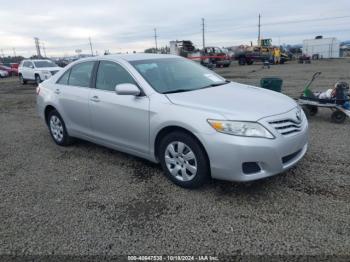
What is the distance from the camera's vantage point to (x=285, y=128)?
342cm

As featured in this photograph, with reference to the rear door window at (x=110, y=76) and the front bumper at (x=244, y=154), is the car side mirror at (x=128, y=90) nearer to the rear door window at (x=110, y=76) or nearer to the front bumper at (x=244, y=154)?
the rear door window at (x=110, y=76)

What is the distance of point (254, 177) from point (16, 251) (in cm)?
239

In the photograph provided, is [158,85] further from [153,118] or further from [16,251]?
[16,251]

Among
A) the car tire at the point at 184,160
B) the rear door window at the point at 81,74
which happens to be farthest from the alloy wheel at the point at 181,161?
the rear door window at the point at 81,74

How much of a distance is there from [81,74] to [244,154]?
3.11 m

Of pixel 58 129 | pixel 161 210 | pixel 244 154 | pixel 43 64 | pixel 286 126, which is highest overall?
pixel 43 64

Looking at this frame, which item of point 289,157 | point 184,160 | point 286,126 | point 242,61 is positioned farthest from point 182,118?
point 242,61

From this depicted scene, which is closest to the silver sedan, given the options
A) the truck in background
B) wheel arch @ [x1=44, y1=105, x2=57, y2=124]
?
wheel arch @ [x1=44, y1=105, x2=57, y2=124]

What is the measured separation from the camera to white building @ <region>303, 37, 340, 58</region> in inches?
1716

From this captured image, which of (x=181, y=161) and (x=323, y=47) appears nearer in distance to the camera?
(x=181, y=161)

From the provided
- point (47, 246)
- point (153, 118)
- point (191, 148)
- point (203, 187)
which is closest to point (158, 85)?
point (153, 118)

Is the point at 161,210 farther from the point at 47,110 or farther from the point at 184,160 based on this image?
the point at 47,110

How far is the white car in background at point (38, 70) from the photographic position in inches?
723

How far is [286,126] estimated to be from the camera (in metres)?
3.44
